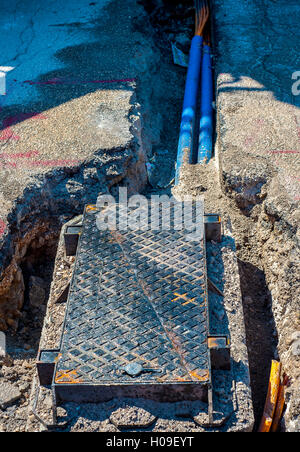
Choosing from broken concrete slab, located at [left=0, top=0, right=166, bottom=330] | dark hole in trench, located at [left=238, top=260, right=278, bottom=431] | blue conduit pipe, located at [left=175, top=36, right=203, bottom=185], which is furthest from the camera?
blue conduit pipe, located at [left=175, top=36, right=203, bottom=185]

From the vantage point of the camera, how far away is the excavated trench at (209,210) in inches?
144

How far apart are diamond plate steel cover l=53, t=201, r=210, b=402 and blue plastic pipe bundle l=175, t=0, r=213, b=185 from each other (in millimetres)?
1571

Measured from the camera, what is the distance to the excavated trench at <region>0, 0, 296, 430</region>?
3660 mm

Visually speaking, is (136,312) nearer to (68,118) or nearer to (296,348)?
(296,348)

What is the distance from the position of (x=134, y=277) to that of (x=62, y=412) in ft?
2.90

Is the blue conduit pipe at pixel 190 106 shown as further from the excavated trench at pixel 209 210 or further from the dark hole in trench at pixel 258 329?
the dark hole in trench at pixel 258 329

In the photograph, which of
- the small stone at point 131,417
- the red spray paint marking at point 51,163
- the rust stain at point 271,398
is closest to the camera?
the small stone at point 131,417

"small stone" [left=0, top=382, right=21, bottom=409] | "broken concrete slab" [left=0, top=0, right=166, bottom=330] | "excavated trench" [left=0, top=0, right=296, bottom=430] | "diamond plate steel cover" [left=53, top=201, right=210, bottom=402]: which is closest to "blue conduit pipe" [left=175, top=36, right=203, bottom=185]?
"excavated trench" [left=0, top=0, right=296, bottom=430]

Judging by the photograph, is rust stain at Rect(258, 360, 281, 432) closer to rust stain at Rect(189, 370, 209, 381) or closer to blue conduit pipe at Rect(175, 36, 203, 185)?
rust stain at Rect(189, 370, 209, 381)

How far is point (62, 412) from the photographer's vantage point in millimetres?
2826

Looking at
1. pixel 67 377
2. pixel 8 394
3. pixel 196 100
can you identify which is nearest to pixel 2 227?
pixel 8 394

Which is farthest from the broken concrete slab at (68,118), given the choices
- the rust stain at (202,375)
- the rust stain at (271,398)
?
the rust stain at (271,398)

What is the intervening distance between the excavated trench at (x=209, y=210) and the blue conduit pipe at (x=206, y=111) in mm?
233

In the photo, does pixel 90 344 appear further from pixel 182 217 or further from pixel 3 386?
pixel 182 217
